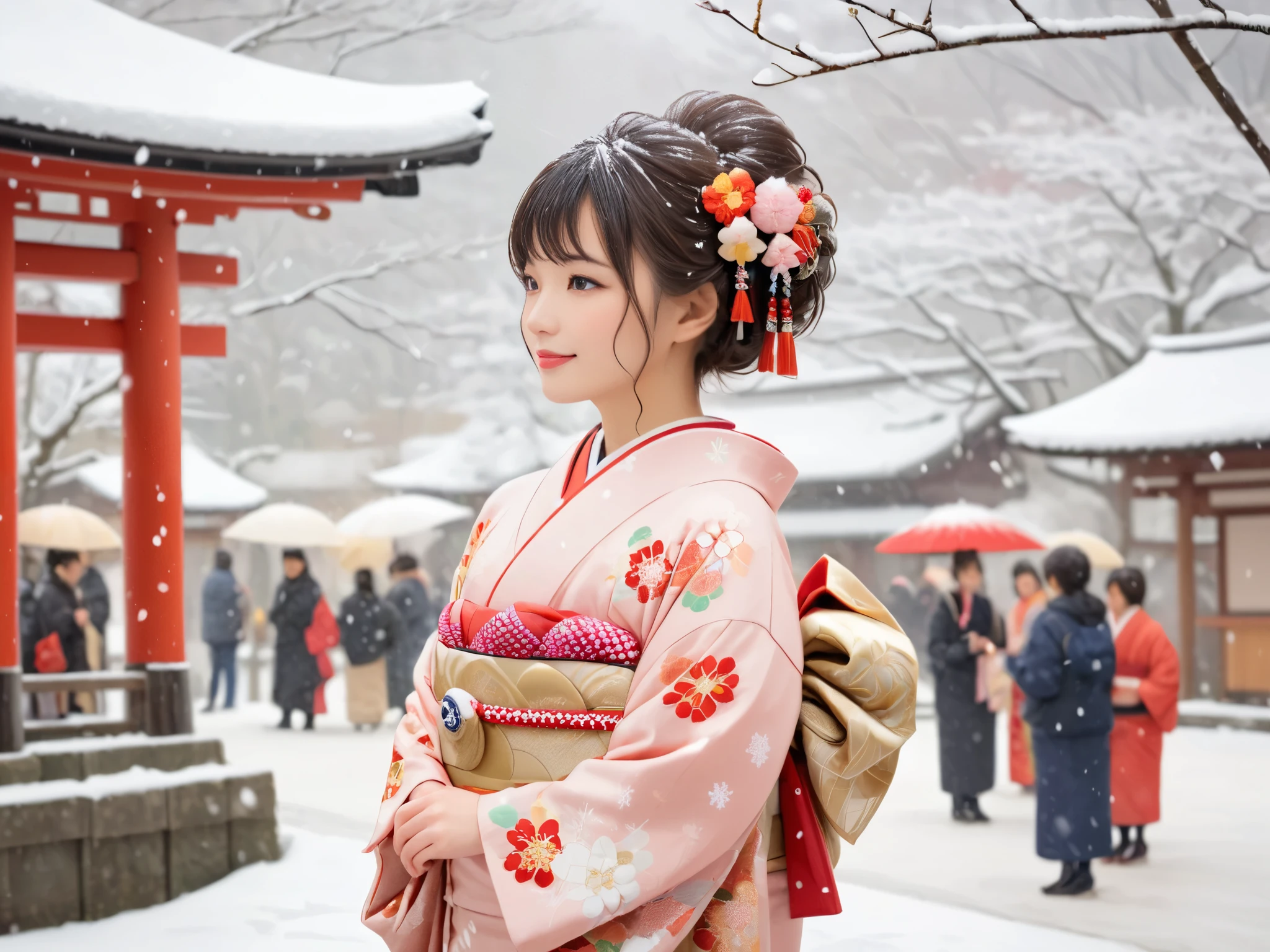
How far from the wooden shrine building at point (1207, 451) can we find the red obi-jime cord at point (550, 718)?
10.9m

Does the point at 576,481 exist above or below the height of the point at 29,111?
A: below

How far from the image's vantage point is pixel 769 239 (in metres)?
1.74

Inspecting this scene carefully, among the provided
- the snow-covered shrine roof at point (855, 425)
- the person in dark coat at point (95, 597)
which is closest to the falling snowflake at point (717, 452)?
the person in dark coat at point (95, 597)

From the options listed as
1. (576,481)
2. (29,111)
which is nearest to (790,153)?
(576,481)

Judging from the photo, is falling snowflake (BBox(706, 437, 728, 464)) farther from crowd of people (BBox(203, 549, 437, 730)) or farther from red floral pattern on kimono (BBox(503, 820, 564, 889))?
crowd of people (BBox(203, 549, 437, 730))

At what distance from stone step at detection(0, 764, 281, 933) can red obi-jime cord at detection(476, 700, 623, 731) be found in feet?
10.1

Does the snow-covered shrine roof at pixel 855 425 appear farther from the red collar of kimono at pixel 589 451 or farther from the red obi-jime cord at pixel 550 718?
the red obi-jime cord at pixel 550 718

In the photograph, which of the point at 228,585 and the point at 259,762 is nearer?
the point at 259,762

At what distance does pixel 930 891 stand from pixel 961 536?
3.70 m

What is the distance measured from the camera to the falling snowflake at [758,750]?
4.93 ft

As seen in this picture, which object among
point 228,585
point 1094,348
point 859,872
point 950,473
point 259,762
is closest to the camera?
point 859,872

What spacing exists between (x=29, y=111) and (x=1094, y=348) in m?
16.1

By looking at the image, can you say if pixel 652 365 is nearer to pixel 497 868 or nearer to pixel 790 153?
pixel 790 153

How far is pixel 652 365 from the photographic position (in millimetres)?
1790
